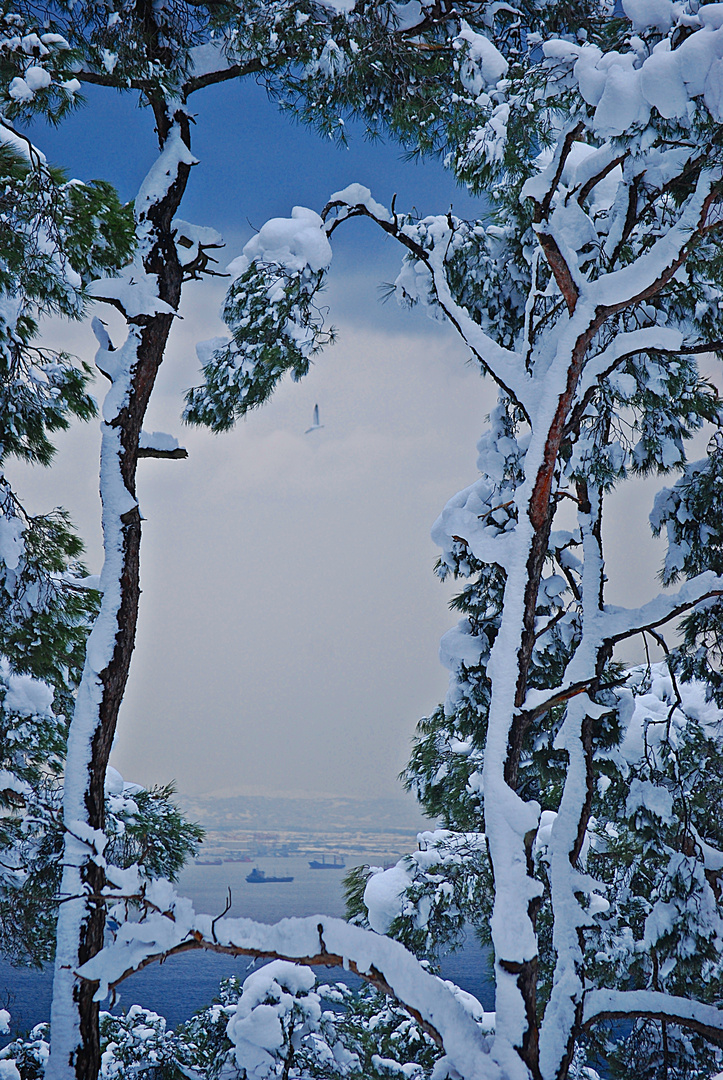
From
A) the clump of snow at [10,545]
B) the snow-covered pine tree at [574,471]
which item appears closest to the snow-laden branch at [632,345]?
the snow-covered pine tree at [574,471]

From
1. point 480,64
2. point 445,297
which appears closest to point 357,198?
point 445,297

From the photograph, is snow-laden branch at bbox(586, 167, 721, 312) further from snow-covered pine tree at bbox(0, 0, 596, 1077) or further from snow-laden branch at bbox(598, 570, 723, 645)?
snow-covered pine tree at bbox(0, 0, 596, 1077)

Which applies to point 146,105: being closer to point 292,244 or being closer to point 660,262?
point 292,244

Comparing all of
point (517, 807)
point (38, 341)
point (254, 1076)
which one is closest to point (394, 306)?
point (38, 341)

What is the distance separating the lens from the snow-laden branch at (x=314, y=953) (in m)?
3.72

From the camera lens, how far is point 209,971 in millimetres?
68438

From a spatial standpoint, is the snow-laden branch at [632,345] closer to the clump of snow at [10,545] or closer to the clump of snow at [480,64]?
the clump of snow at [480,64]

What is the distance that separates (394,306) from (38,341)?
316 cm

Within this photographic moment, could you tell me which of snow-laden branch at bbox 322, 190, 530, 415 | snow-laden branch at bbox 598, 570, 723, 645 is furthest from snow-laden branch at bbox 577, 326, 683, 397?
snow-laden branch at bbox 598, 570, 723, 645

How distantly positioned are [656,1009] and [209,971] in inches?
2913

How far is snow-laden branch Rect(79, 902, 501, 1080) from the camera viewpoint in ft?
12.2

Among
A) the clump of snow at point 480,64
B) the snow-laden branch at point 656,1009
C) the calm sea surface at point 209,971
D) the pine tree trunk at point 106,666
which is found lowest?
the calm sea surface at point 209,971

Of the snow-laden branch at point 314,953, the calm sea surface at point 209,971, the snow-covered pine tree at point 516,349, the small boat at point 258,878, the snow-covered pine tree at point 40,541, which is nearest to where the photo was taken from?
the snow-laden branch at point 314,953

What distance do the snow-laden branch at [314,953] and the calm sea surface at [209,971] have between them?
3902 millimetres
